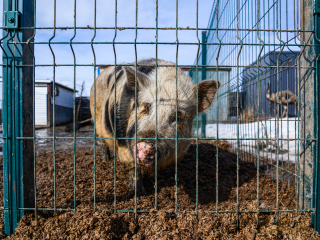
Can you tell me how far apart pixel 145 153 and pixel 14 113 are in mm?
1446

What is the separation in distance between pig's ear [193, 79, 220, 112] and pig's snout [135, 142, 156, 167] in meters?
1.38

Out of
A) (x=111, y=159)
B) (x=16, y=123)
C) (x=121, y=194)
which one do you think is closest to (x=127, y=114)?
(x=121, y=194)

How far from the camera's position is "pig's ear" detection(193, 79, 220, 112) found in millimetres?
3418

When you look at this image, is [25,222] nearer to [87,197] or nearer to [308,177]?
[87,197]

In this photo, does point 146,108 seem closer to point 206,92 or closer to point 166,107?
point 166,107

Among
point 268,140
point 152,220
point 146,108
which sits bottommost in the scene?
point 152,220

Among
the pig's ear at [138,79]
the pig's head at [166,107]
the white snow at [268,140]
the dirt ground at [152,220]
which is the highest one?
the pig's ear at [138,79]

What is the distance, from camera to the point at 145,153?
8.15 ft

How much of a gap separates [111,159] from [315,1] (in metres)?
5.20

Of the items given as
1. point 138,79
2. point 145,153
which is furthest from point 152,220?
point 138,79

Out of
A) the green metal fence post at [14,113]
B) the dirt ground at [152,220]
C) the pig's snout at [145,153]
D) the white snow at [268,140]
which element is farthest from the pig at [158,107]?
the green metal fence post at [14,113]

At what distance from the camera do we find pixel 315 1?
2402mm

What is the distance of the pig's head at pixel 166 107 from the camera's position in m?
2.99

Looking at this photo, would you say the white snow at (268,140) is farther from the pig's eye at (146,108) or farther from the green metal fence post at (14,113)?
the green metal fence post at (14,113)
